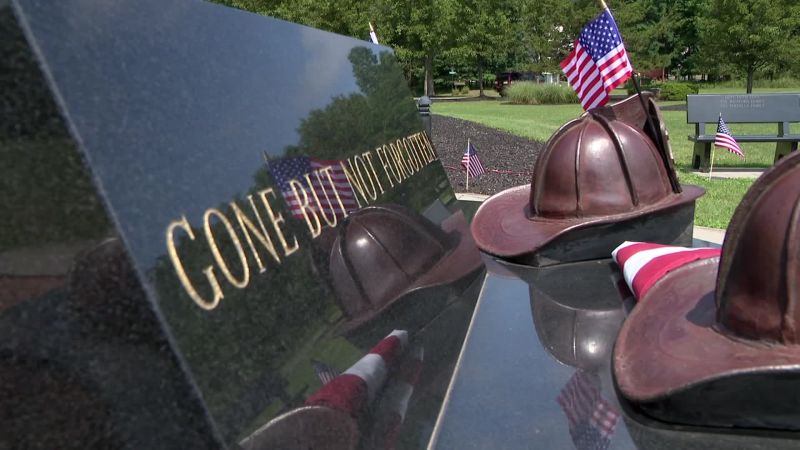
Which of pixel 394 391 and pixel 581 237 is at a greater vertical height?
pixel 394 391

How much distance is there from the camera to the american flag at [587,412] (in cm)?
250

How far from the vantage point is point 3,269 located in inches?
66.5

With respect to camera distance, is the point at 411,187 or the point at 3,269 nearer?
the point at 3,269

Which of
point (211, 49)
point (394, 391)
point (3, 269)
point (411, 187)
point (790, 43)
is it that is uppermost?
point (211, 49)

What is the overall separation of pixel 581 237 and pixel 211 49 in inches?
112

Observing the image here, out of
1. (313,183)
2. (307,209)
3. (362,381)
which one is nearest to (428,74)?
(313,183)

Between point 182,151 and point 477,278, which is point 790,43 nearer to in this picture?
point 477,278

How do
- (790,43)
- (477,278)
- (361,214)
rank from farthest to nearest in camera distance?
1. (790,43)
2. (477,278)
3. (361,214)

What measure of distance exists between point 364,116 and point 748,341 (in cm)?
216

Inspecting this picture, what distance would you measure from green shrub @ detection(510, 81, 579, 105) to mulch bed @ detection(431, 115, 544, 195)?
16.6 metres

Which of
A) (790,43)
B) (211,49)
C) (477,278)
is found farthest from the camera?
(790,43)

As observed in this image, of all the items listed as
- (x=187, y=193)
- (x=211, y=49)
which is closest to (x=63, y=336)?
(x=187, y=193)

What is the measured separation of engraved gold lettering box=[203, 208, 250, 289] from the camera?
1949 mm

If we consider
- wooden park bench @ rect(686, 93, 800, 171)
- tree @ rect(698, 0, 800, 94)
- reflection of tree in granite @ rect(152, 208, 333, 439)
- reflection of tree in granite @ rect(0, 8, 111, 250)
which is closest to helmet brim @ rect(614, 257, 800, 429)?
reflection of tree in granite @ rect(152, 208, 333, 439)
